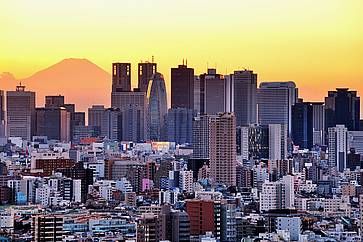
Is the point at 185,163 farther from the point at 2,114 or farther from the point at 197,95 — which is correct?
the point at 197,95

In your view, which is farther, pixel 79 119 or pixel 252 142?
pixel 79 119

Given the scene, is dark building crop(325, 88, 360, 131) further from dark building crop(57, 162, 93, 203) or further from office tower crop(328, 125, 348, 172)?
dark building crop(57, 162, 93, 203)

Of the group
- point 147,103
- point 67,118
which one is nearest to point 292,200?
point 67,118

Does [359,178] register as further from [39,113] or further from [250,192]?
[39,113]

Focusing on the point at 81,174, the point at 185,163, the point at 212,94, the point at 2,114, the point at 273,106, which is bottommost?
the point at 81,174

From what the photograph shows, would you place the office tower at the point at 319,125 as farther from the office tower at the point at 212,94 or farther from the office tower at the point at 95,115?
the office tower at the point at 95,115

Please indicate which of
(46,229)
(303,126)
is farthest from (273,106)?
(46,229)
